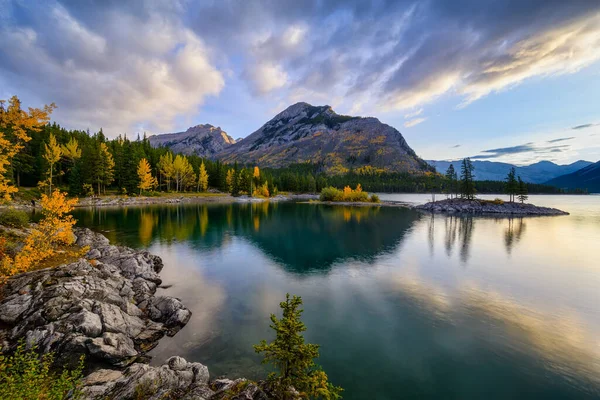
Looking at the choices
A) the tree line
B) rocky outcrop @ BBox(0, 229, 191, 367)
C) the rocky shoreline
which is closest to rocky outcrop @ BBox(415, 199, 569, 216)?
the tree line

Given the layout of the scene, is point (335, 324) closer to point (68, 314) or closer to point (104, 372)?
point (104, 372)

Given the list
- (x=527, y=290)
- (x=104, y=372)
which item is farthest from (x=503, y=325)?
(x=104, y=372)

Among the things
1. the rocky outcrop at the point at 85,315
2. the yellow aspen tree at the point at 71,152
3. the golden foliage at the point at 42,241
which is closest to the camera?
the rocky outcrop at the point at 85,315

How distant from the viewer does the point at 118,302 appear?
1705 centimetres

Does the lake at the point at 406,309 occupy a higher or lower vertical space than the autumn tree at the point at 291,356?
lower

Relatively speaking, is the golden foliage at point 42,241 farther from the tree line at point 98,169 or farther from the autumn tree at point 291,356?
the tree line at point 98,169

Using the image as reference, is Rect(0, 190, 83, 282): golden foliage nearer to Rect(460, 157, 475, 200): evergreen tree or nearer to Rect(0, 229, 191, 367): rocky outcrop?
Rect(0, 229, 191, 367): rocky outcrop

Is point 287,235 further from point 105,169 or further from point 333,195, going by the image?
point 333,195

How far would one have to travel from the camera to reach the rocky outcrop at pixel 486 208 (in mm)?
101081

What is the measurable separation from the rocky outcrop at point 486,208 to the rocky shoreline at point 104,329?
11300 centimetres

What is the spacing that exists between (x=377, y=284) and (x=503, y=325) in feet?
34.6

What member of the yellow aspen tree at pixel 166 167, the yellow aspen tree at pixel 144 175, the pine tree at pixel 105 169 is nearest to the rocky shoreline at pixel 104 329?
the pine tree at pixel 105 169

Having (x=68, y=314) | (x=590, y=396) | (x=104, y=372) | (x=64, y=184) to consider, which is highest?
(x=64, y=184)

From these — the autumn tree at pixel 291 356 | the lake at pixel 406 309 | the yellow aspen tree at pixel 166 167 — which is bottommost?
the lake at pixel 406 309
